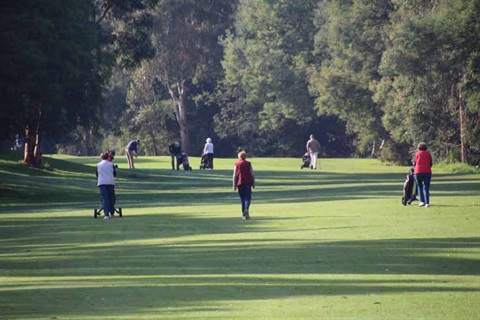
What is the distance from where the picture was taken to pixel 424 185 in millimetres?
35156

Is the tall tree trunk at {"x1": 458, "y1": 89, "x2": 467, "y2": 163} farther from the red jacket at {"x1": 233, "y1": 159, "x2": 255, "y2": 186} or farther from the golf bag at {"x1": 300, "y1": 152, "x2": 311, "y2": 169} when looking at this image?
the red jacket at {"x1": 233, "y1": 159, "x2": 255, "y2": 186}

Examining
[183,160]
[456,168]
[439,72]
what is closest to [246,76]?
[183,160]

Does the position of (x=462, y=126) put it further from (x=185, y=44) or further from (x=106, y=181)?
(x=185, y=44)

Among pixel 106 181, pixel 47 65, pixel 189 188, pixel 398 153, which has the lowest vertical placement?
pixel 189 188

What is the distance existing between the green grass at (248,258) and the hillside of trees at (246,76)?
7.08 metres

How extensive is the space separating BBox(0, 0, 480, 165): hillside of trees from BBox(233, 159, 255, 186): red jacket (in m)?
13.2

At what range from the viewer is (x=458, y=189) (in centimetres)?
4478

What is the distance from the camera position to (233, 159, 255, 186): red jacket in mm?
32781

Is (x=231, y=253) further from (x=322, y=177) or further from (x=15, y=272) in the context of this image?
(x=322, y=177)

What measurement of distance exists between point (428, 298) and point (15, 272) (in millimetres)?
8076

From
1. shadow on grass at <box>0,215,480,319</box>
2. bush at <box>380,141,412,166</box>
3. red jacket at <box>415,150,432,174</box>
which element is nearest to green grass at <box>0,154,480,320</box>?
shadow on grass at <box>0,215,480,319</box>

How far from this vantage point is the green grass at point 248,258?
51.3 ft

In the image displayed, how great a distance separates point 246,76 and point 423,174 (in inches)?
2884

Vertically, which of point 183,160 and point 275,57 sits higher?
point 275,57
